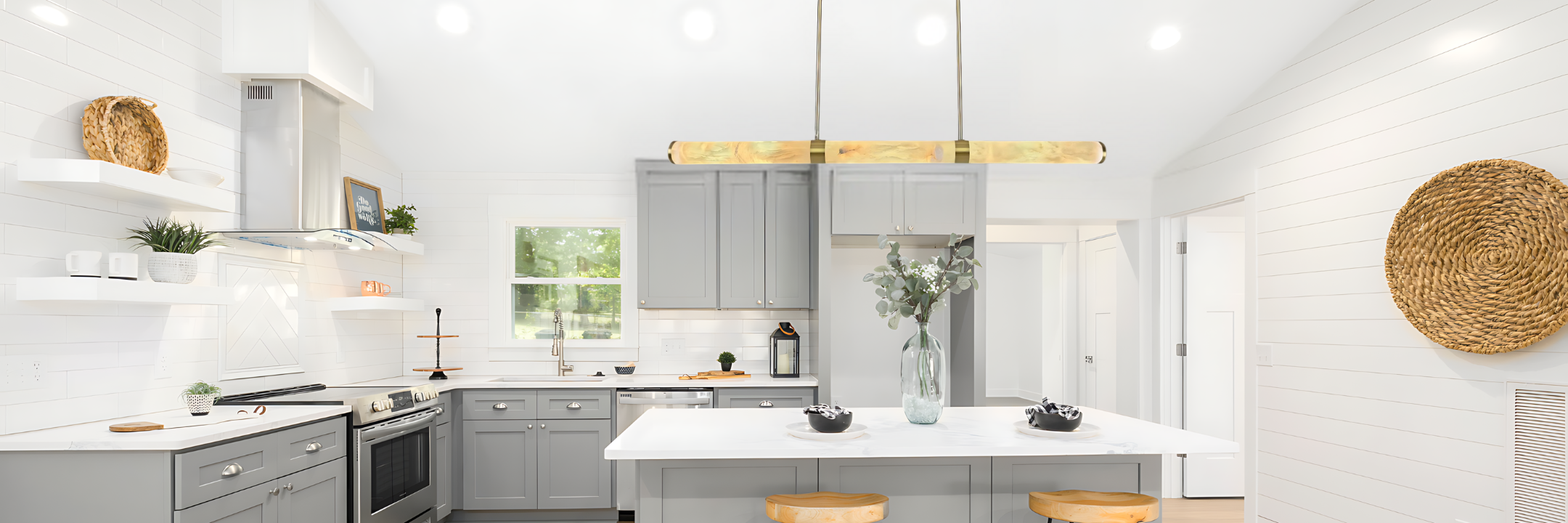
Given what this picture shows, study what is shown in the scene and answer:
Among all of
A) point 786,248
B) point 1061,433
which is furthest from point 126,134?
point 1061,433

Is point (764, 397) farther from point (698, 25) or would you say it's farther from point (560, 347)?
point (698, 25)

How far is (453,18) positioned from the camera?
3.94 m

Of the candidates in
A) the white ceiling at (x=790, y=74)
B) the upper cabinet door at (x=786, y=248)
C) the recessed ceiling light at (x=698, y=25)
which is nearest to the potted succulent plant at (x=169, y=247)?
the white ceiling at (x=790, y=74)

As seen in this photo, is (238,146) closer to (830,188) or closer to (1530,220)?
(830,188)

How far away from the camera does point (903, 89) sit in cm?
446

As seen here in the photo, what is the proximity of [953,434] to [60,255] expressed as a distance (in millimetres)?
3220

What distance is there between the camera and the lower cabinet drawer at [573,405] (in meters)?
4.65

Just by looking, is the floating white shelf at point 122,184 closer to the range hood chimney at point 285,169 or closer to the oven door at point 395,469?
the range hood chimney at point 285,169

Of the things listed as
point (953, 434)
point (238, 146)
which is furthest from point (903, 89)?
point (238, 146)

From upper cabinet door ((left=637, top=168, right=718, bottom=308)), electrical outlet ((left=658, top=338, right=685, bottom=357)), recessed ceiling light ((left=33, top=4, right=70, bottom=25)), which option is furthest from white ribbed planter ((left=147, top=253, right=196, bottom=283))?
electrical outlet ((left=658, top=338, right=685, bottom=357))

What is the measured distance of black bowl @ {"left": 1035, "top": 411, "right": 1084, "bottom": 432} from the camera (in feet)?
8.62

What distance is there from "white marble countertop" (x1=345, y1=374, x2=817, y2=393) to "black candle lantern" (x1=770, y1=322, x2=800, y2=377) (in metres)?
0.12

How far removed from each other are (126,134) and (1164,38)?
15.0 feet

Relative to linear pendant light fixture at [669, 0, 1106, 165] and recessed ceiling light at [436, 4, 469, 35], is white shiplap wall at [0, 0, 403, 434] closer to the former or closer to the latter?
recessed ceiling light at [436, 4, 469, 35]
